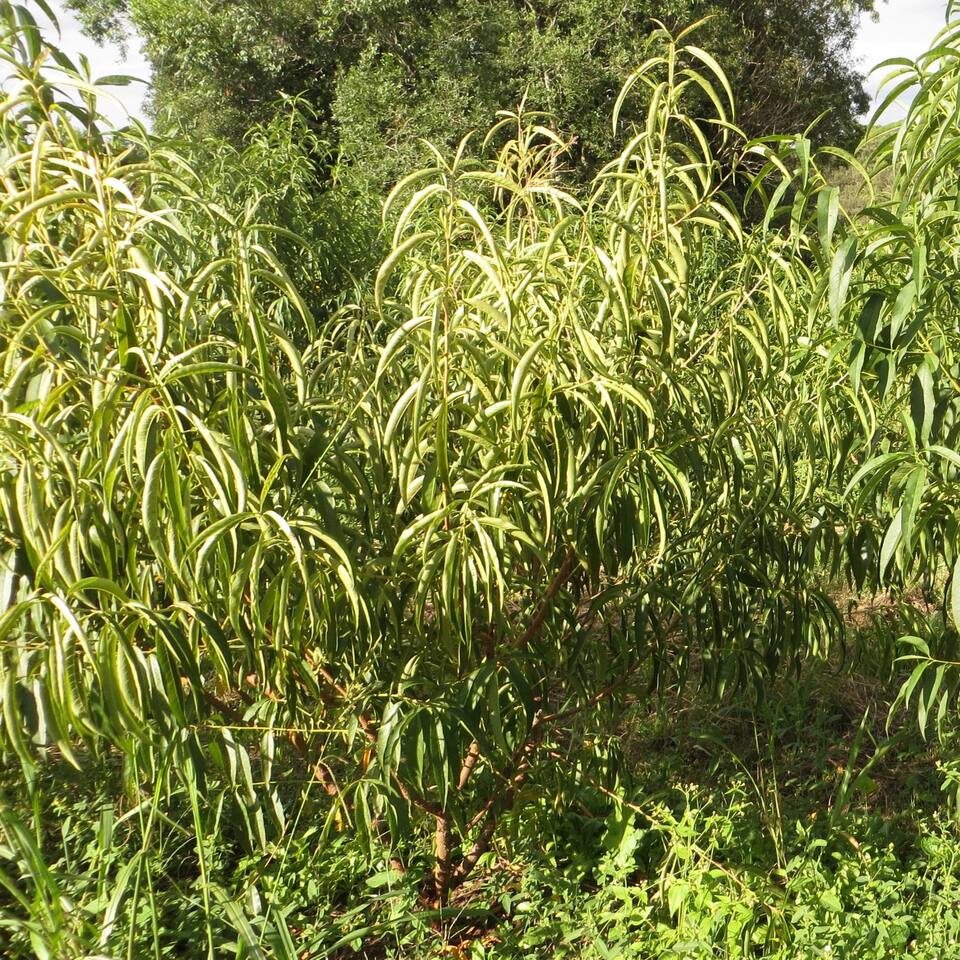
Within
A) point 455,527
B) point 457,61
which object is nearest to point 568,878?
point 455,527

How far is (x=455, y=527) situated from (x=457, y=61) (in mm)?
10591

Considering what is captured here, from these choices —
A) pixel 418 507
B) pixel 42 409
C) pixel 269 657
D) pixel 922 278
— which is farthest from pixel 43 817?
pixel 922 278

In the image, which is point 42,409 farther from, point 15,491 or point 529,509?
point 529,509

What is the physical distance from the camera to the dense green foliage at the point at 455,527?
3.98 feet

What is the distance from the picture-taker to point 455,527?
4.54 ft

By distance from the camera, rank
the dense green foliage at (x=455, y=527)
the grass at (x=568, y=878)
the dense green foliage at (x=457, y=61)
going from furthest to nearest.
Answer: the dense green foliage at (x=457, y=61), the grass at (x=568, y=878), the dense green foliage at (x=455, y=527)

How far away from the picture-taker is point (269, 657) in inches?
60.0

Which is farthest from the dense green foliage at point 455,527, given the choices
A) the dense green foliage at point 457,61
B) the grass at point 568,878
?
the dense green foliage at point 457,61

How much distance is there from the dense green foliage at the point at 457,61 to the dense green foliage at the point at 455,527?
7.91m

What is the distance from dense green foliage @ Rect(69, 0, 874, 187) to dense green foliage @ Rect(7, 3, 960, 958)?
791 cm

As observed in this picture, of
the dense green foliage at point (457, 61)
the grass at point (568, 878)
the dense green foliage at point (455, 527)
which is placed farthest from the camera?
the dense green foliage at point (457, 61)

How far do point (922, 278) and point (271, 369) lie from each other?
0.85 meters

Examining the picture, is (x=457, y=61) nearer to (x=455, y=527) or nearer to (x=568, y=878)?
(x=568, y=878)

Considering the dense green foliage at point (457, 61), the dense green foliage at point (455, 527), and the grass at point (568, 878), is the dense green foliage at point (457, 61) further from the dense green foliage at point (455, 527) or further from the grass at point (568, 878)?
the dense green foliage at point (455, 527)
